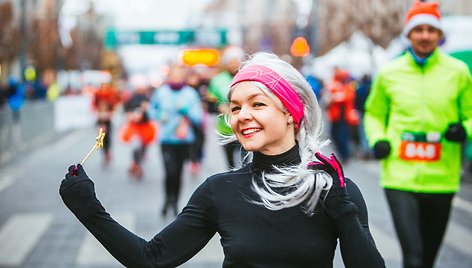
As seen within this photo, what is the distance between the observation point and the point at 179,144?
966 centimetres

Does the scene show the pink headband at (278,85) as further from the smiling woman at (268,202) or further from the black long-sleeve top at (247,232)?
the black long-sleeve top at (247,232)

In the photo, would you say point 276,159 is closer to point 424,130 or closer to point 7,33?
point 424,130

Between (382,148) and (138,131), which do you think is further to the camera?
(138,131)

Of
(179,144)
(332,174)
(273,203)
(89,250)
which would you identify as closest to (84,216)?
(273,203)

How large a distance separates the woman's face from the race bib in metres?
2.48

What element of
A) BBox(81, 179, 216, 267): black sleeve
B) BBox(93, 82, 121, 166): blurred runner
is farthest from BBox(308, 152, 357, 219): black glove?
BBox(93, 82, 121, 166): blurred runner

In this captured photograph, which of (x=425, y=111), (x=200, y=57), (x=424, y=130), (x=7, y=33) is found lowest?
(x=200, y=57)

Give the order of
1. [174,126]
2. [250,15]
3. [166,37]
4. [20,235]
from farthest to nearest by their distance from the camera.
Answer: [250,15]
[166,37]
[174,126]
[20,235]

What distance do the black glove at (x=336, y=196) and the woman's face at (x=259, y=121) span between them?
0.63 ft

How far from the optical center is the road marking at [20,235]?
7527mm

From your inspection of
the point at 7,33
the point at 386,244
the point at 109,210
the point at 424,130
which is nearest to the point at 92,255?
the point at 109,210

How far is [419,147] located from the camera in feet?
16.8

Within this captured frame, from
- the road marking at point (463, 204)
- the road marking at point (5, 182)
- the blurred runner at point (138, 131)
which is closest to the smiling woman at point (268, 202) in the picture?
the road marking at point (463, 204)

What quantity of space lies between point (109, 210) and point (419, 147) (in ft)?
18.5
